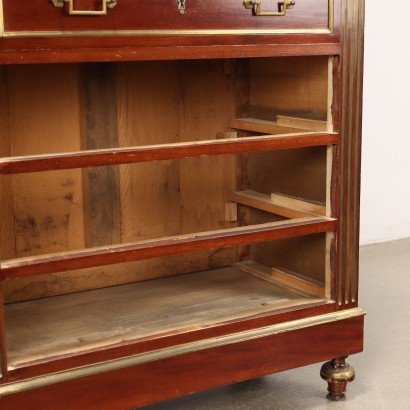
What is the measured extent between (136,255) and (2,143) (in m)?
0.65

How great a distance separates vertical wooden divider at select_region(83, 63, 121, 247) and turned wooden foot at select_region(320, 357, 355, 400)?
0.80 m

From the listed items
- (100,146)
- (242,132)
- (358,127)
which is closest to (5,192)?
(100,146)

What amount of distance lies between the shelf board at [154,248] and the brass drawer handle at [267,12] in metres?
0.59

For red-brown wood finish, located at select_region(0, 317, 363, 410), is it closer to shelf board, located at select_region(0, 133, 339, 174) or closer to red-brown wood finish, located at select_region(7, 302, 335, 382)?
red-brown wood finish, located at select_region(7, 302, 335, 382)

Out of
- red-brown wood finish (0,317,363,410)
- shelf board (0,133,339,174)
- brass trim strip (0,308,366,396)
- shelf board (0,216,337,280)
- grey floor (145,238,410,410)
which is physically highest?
shelf board (0,133,339,174)

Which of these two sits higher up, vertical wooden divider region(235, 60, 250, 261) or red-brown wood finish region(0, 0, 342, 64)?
red-brown wood finish region(0, 0, 342, 64)

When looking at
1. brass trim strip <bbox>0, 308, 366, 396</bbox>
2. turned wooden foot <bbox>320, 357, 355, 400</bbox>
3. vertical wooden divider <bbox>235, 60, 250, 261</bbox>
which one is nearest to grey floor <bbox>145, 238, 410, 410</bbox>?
turned wooden foot <bbox>320, 357, 355, 400</bbox>

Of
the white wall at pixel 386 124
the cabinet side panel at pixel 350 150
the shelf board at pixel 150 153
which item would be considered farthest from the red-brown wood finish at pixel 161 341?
the white wall at pixel 386 124

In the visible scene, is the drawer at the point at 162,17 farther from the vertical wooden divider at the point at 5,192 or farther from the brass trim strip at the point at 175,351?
the brass trim strip at the point at 175,351

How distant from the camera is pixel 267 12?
85.7 inches

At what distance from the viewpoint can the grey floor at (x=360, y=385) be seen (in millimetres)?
2539

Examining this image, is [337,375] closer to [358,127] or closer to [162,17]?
[358,127]

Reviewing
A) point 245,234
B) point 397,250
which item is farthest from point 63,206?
point 397,250

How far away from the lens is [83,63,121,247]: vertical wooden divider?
8.44 ft
